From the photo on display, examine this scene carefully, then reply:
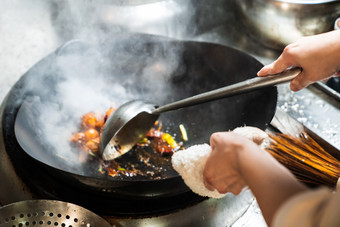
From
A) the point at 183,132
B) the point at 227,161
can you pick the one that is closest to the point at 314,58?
the point at 227,161

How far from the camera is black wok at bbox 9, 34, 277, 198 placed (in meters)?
1.78

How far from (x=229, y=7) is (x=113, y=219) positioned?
7.03 feet

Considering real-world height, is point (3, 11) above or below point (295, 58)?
below

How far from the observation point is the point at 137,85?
2244mm

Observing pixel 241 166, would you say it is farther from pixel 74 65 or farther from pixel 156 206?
pixel 74 65

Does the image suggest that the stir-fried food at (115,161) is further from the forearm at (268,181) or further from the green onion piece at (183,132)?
the forearm at (268,181)

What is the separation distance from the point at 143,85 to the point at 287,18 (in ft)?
3.70

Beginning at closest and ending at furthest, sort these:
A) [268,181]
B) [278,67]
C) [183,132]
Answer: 1. [268,181]
2. [278,67]
3. [183,132]

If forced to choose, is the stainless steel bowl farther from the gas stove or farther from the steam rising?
the steam rising

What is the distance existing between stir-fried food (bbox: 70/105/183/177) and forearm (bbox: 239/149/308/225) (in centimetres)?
96

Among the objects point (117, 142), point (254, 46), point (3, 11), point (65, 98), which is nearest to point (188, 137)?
point (117, 142)

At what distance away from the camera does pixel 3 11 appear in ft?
8.20

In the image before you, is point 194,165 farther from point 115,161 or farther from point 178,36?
point 178,36

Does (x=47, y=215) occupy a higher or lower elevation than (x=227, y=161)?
lower
